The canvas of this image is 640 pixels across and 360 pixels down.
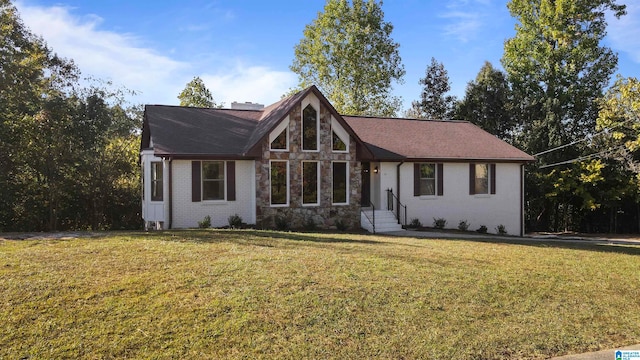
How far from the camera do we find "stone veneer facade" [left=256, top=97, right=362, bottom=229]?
16.2 metres

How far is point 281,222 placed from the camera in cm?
1622

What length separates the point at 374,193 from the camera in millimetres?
19094

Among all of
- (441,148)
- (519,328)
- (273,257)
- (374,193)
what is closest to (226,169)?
(374,193)

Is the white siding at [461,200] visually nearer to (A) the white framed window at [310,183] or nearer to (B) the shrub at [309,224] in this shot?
(A) the white framed window at [310,183]

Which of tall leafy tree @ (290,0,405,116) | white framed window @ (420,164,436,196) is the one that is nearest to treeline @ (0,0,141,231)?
white framed window @ (420,164,436,196)

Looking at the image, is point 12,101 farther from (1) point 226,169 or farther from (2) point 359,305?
(2) point 359,305

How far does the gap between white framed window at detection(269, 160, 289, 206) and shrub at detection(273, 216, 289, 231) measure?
50 cm

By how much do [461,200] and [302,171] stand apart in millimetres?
7589

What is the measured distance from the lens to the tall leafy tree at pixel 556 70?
2916 cm

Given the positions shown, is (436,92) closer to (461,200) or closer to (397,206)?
(461,200)

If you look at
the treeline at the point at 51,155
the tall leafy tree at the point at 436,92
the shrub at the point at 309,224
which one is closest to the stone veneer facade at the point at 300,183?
the shrub at the point at 309,224

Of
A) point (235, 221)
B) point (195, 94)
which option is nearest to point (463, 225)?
point (235, 221)

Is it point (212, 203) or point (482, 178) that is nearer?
point (212, 203)

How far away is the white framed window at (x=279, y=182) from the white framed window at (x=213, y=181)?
172 centimetres
